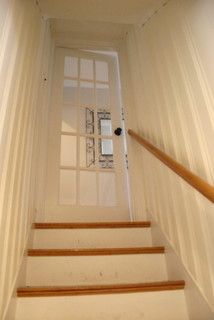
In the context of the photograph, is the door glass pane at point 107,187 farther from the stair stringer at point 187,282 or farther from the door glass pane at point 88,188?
the stair stringer at point 187,282

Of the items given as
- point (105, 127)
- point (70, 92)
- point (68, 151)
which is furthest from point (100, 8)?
point (68, 151)

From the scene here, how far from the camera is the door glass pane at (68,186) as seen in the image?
109 inches

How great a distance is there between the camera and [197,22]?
1656mm

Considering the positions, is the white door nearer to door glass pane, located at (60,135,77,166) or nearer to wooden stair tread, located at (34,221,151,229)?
door glass pane, located at (60,135,77,166)

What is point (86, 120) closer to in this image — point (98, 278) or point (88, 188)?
point (88, 188)

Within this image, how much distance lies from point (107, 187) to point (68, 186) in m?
0.42

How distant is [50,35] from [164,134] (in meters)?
2.06

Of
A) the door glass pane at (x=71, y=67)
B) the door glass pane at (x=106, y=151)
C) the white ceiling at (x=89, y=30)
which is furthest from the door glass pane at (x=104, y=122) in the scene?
the white ceiling at (x=89, y=30)

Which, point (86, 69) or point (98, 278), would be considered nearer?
point (98, 278)

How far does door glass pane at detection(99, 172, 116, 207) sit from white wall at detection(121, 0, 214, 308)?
1.20 ft

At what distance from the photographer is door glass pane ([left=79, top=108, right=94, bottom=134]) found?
3.05 m

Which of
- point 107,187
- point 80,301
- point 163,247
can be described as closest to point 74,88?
point 107,187

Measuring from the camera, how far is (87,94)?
3271mm

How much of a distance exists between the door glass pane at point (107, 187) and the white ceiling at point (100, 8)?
1515 millimetres
